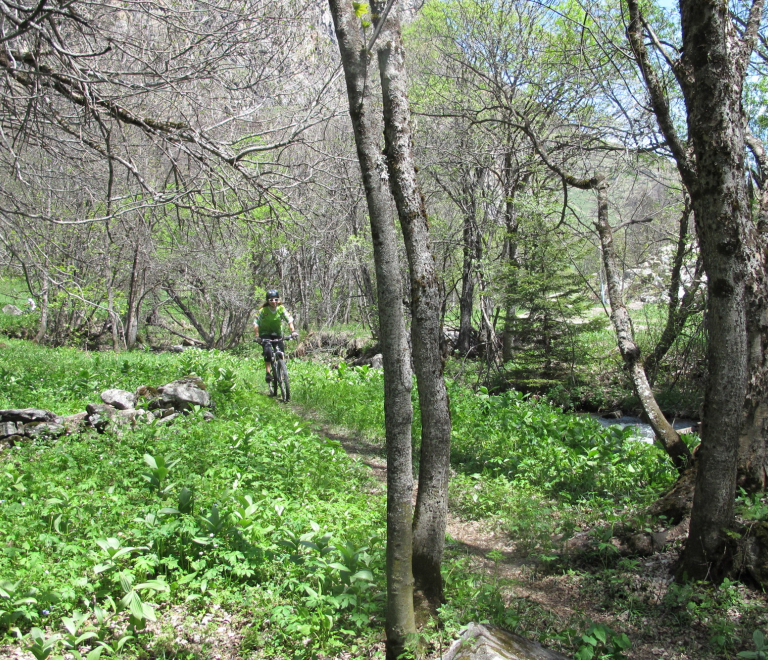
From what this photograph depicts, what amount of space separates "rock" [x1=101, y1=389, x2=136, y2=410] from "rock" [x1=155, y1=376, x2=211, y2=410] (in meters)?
0.31

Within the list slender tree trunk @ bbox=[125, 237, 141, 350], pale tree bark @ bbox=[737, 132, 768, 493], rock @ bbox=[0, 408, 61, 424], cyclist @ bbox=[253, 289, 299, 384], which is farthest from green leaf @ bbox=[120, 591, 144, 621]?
slender tree trunk @ bbox=[125, 237, 141, 350]

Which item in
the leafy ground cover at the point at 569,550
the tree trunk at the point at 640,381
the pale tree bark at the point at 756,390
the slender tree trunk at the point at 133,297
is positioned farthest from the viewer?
the slender tree trunk at the point at 133,297

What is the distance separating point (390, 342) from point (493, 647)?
153cm

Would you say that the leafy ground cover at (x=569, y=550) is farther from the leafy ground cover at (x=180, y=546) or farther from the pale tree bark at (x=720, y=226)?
the leafy ground cover at (x=180, y=546)

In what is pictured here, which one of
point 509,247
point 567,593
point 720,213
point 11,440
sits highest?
point 509,247

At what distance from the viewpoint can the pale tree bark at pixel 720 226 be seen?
3.26 meters

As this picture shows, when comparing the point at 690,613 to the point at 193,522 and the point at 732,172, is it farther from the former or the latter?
the point at 193,522

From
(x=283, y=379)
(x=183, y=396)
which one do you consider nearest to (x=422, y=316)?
(x=183, y=396)

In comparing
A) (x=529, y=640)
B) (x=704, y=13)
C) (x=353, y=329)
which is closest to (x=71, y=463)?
(x=529, y=640)

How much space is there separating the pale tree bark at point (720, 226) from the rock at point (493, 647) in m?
1.42

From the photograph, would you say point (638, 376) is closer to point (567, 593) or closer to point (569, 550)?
point (569, 550)

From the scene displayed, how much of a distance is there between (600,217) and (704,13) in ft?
8.11

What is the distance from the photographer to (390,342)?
9.55ft

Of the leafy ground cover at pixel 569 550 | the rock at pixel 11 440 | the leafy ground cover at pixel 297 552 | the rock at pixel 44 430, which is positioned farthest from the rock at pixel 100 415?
the leafy ground cover at pixel 569 550
